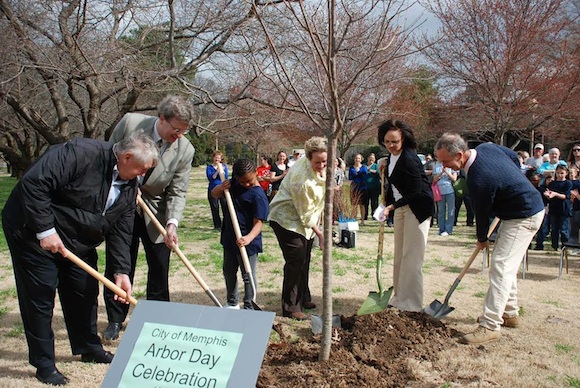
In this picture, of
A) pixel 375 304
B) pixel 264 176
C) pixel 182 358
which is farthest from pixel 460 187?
pixel 182 358

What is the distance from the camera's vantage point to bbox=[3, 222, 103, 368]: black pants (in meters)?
3.32

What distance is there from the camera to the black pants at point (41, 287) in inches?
131

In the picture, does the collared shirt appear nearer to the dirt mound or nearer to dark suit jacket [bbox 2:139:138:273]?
the dirt mound

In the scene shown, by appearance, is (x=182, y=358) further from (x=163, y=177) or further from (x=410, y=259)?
(x=410, y=259)

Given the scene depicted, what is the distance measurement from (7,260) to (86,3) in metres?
4.12

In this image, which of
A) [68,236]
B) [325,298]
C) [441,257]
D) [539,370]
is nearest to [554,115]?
[441,257]

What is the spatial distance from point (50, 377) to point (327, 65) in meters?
2.74

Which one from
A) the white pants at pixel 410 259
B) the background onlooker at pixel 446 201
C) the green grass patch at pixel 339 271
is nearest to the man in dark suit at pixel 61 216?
the white pants at pixel 410 259

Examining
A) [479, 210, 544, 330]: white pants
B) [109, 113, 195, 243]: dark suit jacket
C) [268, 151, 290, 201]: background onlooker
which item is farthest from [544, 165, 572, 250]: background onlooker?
[109, 113, 195, 243]: dark suit jacket

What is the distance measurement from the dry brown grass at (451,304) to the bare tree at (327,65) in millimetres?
1333

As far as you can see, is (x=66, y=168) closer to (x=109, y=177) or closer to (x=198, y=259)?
(x=109, y=177)

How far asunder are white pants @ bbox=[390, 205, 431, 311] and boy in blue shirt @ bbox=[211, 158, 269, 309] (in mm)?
1359

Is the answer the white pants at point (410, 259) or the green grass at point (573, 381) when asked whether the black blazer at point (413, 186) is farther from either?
the green grass at point (573, 381)

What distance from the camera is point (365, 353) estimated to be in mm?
3768
